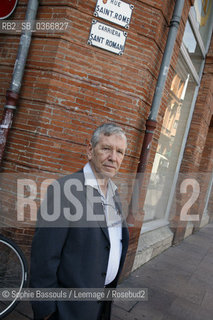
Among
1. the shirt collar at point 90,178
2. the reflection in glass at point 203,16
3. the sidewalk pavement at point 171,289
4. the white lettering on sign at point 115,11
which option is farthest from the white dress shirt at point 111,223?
the reflection in glass at point 203,16

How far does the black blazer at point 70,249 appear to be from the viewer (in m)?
1.61

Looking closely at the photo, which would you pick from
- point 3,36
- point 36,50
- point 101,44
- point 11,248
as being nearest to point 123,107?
point 101,44

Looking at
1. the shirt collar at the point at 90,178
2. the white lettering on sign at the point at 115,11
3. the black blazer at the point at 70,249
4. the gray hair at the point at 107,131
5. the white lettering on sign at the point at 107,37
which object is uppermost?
the white lettering on sign at the point at 115,11

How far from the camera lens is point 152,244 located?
16.9 ft

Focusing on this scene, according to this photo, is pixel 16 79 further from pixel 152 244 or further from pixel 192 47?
pixel 192 47

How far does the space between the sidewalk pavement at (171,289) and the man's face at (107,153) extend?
2083 millimetres

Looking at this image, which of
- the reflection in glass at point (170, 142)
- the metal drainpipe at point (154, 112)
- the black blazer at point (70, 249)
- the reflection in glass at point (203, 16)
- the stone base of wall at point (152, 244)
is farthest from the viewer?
the reflection in glass at point (170, 142)

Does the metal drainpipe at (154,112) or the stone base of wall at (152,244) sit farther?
the stone base of wall at (152,244)

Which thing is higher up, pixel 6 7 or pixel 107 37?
pixel 6 7

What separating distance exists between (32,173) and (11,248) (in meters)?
0.85

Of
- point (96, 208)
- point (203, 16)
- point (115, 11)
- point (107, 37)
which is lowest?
point (96, 208)

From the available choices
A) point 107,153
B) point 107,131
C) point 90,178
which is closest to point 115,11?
point 107,131

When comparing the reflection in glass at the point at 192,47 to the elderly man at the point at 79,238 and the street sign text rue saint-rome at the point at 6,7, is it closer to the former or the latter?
the street sign text rue saint-rome at the point at 6,7

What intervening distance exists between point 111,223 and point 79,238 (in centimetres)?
31
